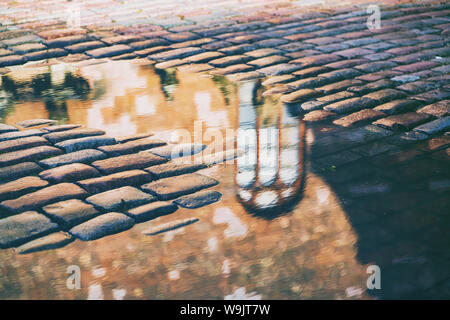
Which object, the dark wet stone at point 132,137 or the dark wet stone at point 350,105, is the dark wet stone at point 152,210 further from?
the dark wet stone at point 350,105

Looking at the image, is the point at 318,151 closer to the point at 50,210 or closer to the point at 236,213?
the point at 236,213

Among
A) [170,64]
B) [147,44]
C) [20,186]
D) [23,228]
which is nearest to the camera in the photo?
[23,228]

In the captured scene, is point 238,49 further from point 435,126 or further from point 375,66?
point 435,126

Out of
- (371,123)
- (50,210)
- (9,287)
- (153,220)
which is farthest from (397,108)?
(9,287)

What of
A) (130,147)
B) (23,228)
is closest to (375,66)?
(130,147)

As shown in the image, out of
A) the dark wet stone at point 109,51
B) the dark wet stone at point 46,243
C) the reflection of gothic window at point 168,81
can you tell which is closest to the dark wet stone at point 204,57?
the reflection of gothic window at point 168,81

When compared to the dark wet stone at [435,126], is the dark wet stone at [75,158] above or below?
below
